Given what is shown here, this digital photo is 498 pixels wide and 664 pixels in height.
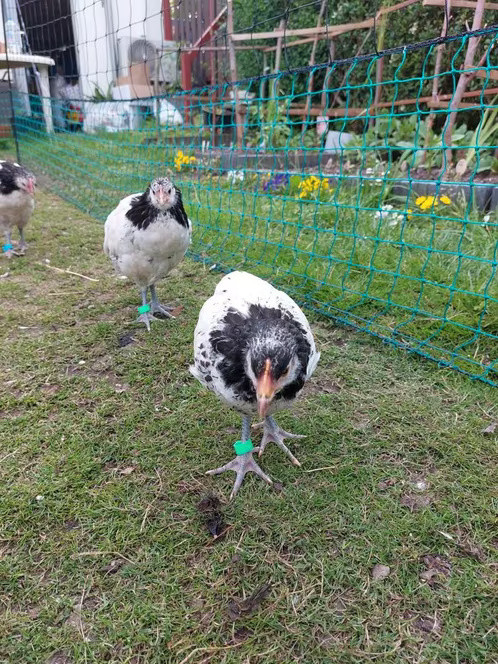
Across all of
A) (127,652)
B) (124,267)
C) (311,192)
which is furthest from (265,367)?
(311,192)

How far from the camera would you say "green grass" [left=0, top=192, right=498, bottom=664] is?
165 centimetres

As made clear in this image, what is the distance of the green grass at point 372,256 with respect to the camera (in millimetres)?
3283

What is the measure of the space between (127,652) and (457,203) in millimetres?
5303

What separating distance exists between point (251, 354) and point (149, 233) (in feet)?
5.94

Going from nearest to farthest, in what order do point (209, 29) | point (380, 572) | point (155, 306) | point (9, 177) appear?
point (380, 572)
point (155, 306)
point (9, 177)
point (209, 29)

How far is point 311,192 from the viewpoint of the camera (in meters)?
5.66

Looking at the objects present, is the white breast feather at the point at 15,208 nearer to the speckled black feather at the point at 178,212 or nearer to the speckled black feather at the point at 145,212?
the speckled black feather at the point at 145,212

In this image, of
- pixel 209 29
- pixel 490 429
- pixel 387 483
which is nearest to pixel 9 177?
pixel 387 483

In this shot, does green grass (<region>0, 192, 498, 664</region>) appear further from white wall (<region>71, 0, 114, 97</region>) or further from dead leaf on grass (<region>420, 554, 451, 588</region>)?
white wall (<region>71, 0, 114, 97</region>)

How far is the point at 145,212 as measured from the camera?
333 centimetres

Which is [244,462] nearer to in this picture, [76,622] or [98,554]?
[98,554]

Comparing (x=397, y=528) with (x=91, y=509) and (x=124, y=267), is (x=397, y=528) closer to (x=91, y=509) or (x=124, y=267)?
(x=91, y=509)

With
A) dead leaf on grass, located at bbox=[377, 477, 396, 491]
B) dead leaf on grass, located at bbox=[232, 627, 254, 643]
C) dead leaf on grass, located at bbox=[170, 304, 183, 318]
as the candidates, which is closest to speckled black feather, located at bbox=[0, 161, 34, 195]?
dead leaf on grass, located at bbox=[170, 304, 183, 318]

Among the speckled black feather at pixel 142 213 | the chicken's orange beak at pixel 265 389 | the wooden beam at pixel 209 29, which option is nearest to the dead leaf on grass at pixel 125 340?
the speckled black feather at pixel 142 213
